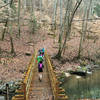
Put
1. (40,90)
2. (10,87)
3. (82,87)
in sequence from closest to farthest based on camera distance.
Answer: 1. (40,90)
2. (10,87)
3. (82,87)

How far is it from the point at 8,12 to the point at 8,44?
733 cm

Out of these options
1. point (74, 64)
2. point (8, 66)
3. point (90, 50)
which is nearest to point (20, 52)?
point (8, 66)

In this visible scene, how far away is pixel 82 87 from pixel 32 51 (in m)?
11.2

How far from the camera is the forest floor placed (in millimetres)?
15877

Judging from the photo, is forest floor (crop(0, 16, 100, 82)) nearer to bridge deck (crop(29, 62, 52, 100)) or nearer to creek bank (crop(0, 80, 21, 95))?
creek bank (crop(0, 80, 21, 95))

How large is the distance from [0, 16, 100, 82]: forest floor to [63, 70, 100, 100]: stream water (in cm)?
308

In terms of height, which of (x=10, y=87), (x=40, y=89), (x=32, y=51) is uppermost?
(x=40, y=89)

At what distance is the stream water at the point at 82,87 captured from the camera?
1233 cm

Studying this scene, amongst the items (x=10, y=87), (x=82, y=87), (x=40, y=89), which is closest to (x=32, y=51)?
(x=10, y=87)

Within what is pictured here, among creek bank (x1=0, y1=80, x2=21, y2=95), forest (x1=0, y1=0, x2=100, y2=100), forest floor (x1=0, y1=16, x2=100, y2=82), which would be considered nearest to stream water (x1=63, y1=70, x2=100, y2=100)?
forest (x1=0, y1=0, x2=100, y2=100)

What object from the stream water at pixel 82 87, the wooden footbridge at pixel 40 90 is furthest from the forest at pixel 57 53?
the wooden footbridge at pixel 40 90

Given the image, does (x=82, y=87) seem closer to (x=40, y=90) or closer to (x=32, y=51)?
(x=40, y=90)

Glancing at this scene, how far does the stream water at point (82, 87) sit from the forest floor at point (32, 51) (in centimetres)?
308

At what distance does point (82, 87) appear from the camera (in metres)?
13.9
